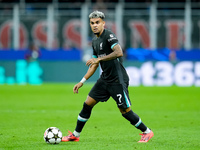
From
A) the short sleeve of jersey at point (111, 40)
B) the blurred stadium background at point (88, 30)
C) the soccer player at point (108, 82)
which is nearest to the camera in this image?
the short sleeve of jersey at point (111, 40)

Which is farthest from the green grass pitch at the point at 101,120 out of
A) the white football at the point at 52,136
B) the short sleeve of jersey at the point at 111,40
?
the short sleeve of jersey at the point at 111,40

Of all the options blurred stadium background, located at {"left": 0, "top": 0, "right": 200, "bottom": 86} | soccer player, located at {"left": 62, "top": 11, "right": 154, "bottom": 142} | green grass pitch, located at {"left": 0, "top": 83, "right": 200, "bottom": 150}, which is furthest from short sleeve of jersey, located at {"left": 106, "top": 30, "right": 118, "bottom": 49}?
blurred stadium background, located at {"left": 0, "top": 0, "right": 200, "bottom": 86}

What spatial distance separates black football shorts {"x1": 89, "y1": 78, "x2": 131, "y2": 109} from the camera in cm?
718

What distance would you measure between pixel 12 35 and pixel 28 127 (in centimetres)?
1629

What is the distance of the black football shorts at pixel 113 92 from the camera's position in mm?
7176

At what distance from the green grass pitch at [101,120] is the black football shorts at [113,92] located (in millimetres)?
675

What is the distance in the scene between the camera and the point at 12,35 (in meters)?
24.7

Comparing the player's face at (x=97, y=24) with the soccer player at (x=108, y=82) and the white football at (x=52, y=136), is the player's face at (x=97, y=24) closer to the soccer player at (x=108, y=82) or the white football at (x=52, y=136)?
the soccer player at (x=108, y=82)

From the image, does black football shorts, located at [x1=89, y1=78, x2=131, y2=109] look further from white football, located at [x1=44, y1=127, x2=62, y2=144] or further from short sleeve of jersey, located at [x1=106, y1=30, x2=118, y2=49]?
white football, located at [x1=44, y1=127, x2=62, y2=144]

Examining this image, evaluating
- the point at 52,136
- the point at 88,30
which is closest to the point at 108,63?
the point at 52,136

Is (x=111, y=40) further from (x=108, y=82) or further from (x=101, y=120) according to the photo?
(x=101, y=120)

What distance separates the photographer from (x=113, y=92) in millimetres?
7262

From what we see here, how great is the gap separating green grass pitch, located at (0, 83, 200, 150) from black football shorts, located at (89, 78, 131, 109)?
2.21 feet

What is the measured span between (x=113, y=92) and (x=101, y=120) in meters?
3.37
